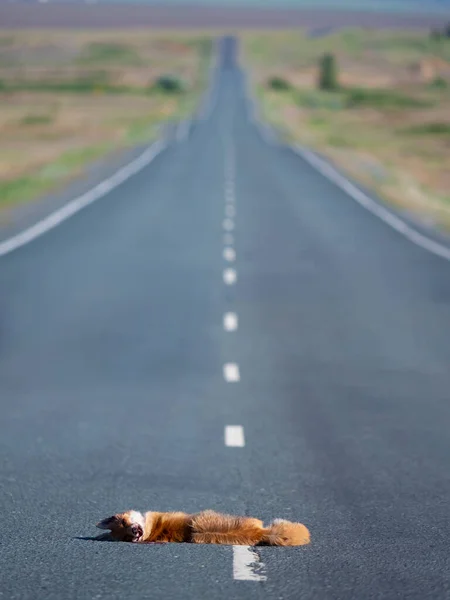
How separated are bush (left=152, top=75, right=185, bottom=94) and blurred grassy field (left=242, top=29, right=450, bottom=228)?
8.27m

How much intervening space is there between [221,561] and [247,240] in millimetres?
20684

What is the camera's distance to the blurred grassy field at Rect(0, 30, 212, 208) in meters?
50.5

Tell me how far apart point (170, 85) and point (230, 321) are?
117908 mm

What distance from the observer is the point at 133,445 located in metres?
10.2

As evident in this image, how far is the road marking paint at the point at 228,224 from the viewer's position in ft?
98.0

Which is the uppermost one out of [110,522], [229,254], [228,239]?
[110,522]

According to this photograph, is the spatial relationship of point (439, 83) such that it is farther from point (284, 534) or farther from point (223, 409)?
point (284, 534)

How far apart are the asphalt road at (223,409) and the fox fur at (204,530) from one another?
83 mm

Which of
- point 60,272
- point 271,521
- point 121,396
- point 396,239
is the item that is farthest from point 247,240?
point 271,521

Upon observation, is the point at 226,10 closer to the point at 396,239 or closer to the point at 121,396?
the point at 396,239

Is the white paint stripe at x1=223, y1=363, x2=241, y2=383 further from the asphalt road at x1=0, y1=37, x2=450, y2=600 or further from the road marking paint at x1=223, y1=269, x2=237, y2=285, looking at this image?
the road marking paint at x1=223, y1=269, x2=237, y2=285

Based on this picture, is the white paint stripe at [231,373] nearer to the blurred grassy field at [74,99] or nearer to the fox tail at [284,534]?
the fox tail at [284,534]

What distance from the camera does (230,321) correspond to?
17.1 meters

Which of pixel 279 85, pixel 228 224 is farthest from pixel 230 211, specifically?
pixel 279 85
